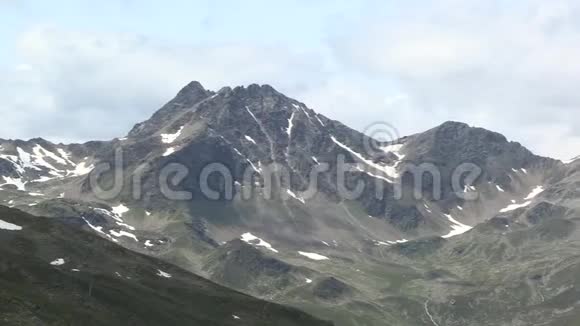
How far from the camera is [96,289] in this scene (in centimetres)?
13925

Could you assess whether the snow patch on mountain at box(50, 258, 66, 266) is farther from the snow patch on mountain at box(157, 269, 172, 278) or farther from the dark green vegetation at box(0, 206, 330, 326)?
the snow patch on mountain at box(157, 269, 172, 278)

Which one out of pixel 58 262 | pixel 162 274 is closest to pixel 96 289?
pixel 58 262

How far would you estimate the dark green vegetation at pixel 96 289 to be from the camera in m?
119

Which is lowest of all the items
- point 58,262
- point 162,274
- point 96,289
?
point 96,289

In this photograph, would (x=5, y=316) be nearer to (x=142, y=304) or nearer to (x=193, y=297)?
(x=142, y=304)

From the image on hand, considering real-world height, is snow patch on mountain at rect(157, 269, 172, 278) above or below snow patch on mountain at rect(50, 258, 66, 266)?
below

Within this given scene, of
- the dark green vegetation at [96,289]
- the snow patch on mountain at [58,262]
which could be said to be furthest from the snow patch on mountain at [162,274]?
the snow patch on mountain at [58,262]

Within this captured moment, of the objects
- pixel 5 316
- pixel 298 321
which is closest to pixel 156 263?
pixel 298 321

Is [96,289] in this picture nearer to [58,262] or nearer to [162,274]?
[58,262]

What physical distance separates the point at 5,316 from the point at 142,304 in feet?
136

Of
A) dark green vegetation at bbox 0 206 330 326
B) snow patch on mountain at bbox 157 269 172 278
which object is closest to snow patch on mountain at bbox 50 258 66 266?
dark green vegetation at bbox 0 206 330 326

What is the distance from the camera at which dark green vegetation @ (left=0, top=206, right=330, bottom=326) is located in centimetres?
11888

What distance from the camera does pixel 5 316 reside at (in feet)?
336

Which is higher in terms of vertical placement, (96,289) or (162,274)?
(162,274)
